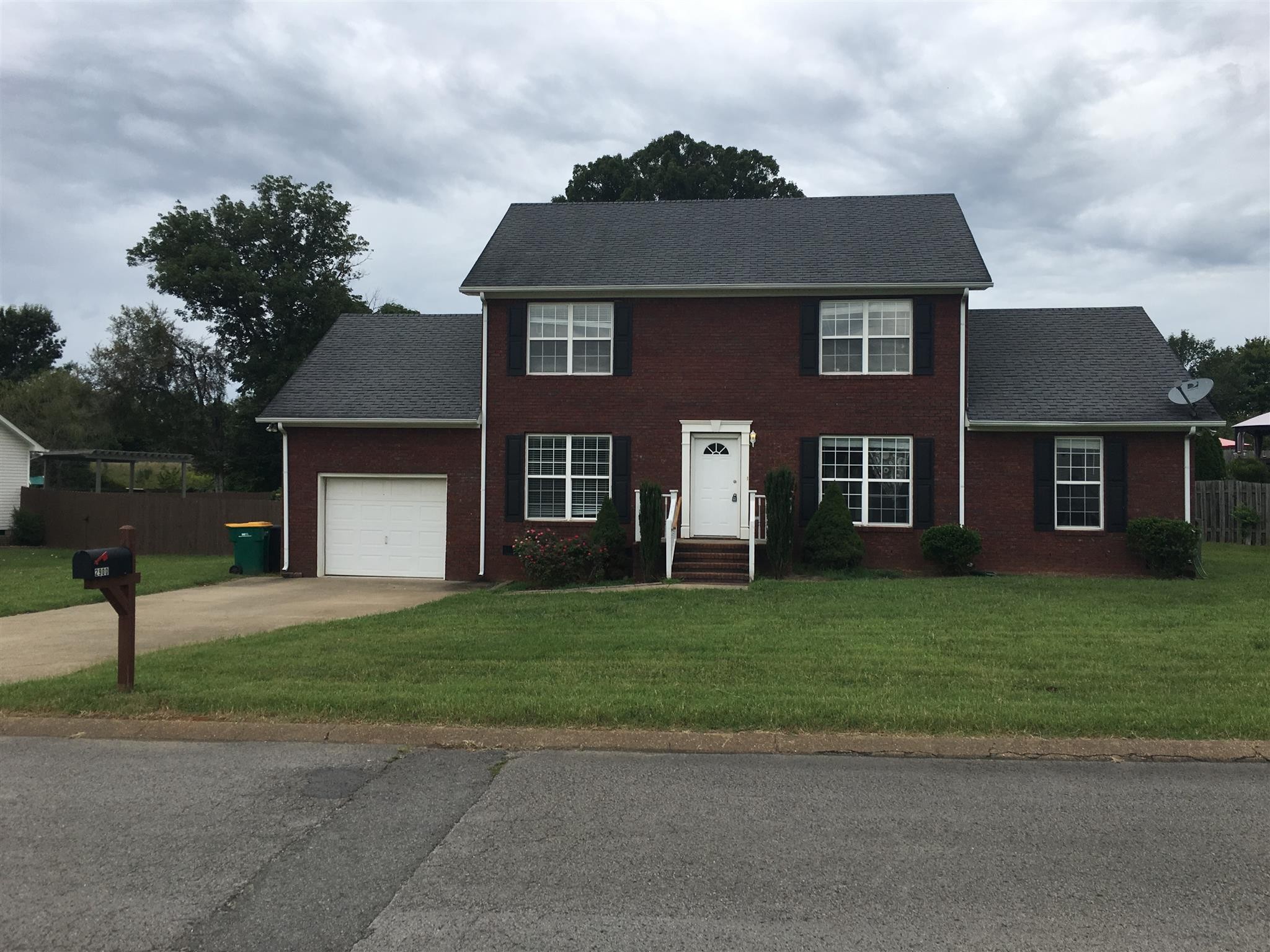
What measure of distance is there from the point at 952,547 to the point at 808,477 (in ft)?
9.00

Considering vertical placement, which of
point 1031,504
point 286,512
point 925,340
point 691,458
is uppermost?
point 925,340

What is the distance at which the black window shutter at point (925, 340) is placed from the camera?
17.1m

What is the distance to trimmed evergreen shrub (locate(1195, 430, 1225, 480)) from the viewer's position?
90.2ft

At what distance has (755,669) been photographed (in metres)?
8.05

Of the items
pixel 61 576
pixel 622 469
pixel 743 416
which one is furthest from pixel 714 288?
pixel 61 576

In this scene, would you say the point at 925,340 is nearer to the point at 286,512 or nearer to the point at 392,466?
the point at 392,466

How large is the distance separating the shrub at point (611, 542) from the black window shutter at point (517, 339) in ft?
10.5

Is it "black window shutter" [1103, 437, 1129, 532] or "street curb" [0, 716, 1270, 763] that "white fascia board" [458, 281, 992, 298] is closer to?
"black window shutter" [1103, 437, 1129, 532]

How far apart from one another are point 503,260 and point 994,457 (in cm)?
986

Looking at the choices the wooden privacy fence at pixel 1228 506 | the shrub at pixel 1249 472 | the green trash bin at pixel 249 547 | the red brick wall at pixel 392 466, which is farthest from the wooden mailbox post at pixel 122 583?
the shrub at pixel 1249 472

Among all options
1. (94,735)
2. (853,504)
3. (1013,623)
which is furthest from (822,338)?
(94,735)

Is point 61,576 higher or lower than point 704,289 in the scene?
lower

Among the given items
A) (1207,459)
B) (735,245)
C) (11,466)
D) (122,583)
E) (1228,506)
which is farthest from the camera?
(11,466)

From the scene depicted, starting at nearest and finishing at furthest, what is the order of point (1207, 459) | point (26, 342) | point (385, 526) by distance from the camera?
point (385, 526)
point (1207, 459)
point (26, 342)
